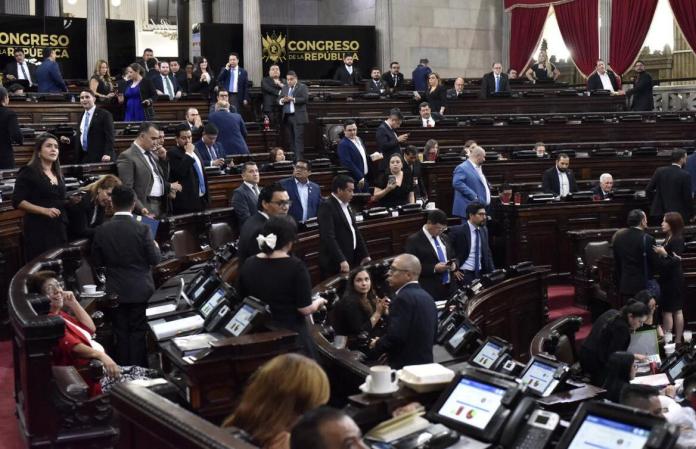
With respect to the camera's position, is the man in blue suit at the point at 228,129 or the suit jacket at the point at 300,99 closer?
the man in blue suit at the point at 228,129

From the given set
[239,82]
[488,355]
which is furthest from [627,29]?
[488,355]

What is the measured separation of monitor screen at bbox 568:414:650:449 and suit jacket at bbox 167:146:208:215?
637 cm

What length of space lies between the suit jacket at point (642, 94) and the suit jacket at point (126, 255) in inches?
515

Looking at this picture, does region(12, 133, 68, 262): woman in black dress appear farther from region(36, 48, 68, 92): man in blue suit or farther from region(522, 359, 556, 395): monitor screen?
region(36, 48, 68, 92): man in blue suit

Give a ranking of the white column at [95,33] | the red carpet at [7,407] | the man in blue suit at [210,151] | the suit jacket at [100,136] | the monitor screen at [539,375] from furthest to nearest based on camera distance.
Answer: the white column at [95,33] < the man in blue suit at [210,151] < the suit jacket at [100,136] < the monitor screen at [539,375] < the red carpet at [7,407]

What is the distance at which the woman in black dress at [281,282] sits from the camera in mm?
5023

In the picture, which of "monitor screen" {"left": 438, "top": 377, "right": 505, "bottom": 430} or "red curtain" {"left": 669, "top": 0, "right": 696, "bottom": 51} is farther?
"red curtain" {"left": 669, "top": 0, "right": 696, "bottom": 51}

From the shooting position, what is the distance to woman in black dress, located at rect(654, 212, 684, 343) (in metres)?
9.71

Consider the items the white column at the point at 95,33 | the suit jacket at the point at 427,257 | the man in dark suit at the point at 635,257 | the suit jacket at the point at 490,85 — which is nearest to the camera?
the suit jacket at the point at 427,257

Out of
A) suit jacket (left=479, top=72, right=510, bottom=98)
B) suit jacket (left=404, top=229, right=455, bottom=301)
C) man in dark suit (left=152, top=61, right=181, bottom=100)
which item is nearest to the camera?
suit jacket (left=404, top=229, right=455, bottom=301)

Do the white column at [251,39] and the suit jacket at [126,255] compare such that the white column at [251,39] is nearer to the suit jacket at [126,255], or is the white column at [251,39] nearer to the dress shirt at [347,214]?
the dress shirt at [347,214]

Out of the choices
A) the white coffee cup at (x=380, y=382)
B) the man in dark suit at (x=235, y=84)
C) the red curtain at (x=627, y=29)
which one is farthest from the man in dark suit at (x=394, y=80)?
the white coffee cup at (x=380, y=382)

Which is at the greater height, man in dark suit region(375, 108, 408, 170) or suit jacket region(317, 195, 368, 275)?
man in dark suit region(375, 108, 408, 170)

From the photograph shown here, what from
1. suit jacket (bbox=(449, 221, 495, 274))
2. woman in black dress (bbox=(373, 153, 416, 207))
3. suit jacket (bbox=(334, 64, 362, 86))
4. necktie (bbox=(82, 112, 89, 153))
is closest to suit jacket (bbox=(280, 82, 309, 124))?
woman in black dress (bbox=(373, 153, 416, 207))
